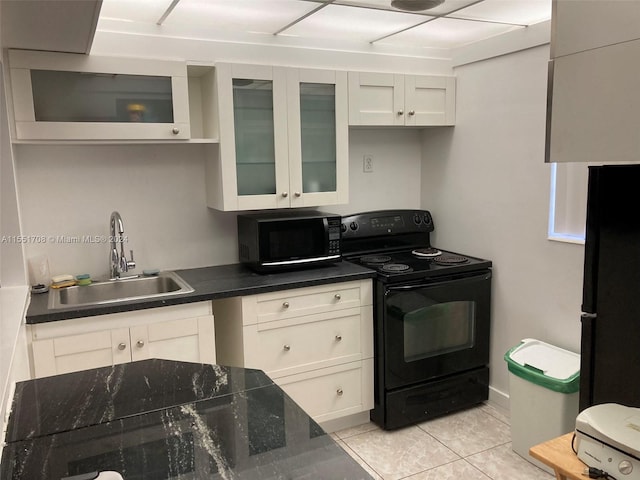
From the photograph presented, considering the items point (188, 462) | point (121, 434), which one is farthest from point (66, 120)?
point (188, 462)

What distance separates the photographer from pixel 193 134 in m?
2.91

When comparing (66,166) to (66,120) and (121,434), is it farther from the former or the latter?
(121,434)

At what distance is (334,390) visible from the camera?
2.89 metres

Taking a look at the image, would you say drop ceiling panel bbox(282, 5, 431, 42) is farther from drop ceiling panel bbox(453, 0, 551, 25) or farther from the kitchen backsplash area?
the kitchen backsplash area

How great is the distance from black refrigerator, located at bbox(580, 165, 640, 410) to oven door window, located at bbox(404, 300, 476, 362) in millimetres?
1003

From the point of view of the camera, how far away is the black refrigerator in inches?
73.8

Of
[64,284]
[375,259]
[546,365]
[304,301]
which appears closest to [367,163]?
[375,259]

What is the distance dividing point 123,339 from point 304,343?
0.91 metres

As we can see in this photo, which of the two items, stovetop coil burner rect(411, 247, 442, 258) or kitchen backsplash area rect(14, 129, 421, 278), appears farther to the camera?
stovetop coil burner rect(411, 247, 442, 258)

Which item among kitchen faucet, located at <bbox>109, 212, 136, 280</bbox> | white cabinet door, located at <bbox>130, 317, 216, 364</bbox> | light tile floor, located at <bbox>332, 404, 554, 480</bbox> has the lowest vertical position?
light tile floor, located at <bbox>332, 404, 554, 480</bbox>

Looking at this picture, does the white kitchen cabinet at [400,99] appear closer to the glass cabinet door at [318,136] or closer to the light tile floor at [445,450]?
the glass cabinet door at [318,136]

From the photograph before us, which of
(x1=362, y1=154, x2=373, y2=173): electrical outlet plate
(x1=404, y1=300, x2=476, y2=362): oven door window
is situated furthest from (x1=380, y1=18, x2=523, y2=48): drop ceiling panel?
(x1=404, y1=300, x2=476, y2=362): oven door window

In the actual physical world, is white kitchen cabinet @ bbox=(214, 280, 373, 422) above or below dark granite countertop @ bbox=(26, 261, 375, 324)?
below

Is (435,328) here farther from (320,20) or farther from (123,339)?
(320,20)
